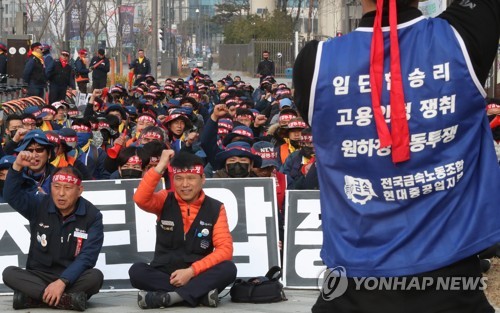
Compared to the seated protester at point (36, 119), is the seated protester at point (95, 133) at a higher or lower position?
lower

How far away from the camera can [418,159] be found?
10.5 ft

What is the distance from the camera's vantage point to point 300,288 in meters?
9.66

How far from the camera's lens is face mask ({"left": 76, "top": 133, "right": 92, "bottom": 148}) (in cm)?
1401

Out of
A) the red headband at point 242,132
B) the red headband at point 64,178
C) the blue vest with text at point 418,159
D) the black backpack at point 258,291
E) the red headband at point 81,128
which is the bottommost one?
the black backpack at point 258,291

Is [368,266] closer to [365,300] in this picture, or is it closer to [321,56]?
[365,300]

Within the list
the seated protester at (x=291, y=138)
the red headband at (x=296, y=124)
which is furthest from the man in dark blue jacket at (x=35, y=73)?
the red headband at (x=296, y=124)

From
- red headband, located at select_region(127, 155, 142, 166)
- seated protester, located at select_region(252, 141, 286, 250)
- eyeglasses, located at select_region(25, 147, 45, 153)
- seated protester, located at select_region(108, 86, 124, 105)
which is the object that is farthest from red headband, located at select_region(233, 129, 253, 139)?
seated protester, located at select_region(108, 86, 124, 105)

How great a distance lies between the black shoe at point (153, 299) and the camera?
8.60 m

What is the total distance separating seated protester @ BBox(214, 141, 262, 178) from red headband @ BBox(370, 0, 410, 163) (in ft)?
24.1

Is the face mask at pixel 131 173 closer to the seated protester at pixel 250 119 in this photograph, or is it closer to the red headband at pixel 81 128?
the red headband at pixel 81 128

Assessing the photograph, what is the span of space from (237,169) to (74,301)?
2515 mm

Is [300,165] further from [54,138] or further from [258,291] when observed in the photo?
[258,291]

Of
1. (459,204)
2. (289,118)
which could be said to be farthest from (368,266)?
(289,118)

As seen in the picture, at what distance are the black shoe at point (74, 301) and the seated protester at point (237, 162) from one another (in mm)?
2351
